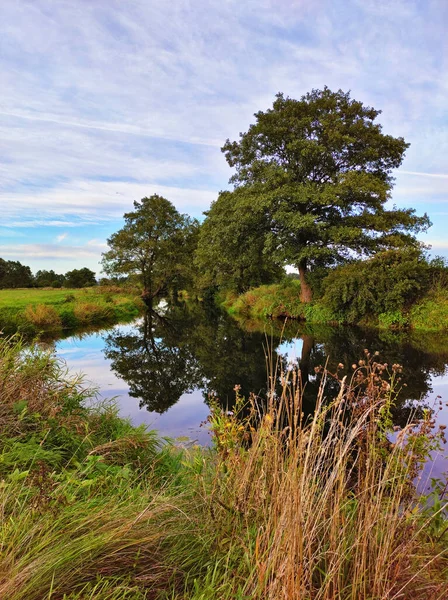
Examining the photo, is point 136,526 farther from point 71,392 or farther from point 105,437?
point 71,392

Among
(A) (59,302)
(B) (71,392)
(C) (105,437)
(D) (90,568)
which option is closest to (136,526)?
(D) (90,568)

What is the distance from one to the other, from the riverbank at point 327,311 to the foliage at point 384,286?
15 centimetres

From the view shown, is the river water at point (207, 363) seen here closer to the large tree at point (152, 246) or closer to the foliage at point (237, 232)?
the foliage at point (237, 232)

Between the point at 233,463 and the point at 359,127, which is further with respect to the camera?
the point at 359,127

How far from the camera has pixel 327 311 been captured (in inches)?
821

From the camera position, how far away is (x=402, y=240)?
2045 centimetres

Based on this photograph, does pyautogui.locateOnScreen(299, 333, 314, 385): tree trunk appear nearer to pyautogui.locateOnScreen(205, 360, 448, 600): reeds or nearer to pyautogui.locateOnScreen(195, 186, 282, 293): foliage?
pyautogui.locateOnScreen(205, 360, 448, 600): reeds

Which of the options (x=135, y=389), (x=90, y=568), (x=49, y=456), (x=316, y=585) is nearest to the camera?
(x=90, y=568)

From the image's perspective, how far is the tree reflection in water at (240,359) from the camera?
Answer: 851 centimetres

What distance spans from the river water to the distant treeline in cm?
4979

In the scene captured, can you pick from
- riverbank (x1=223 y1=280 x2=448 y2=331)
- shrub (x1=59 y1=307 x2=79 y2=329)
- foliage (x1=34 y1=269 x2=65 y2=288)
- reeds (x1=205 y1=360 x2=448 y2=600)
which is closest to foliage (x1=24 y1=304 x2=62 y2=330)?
shrub (x1=59 y1=307 x2=79 y2=329)

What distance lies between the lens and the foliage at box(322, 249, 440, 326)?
18.0 m

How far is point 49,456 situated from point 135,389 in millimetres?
5709

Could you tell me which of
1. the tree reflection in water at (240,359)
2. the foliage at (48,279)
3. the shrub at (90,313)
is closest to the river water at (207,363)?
the tree reflection in water at (240,359)
